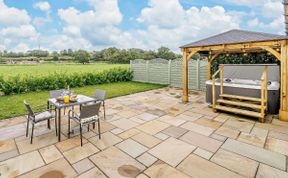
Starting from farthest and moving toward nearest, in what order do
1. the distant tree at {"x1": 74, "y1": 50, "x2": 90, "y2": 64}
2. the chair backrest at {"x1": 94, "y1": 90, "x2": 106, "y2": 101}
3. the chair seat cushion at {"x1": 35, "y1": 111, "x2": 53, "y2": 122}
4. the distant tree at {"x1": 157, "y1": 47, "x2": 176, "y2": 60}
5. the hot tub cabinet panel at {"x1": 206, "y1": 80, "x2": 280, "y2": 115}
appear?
the distant tree at {"x1": 157, "y1": 47, "x2": 176, "y2": 60}, the distant tree at {"x1": 74, "y1": 50, "x2": 90, "y2": 64}, the hot tub cabinet panel at {"x1": 206, "y1": 80, "x2": 280, "y2": 115}, the chair backrest at {"x1": 94, "y1": 90, "x2": 106, "y2": 101}, the chair seat cushion at {"x1": 35, "y1": 111, "x2": 53, "y2": 122}

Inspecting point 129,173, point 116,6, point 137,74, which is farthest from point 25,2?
point 129,173

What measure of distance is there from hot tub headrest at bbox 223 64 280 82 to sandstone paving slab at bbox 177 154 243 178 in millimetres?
4362

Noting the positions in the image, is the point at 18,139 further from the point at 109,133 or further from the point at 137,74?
the point at 137,74

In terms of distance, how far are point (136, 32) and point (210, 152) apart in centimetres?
1847

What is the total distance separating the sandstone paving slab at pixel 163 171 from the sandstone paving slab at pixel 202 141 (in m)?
0.82

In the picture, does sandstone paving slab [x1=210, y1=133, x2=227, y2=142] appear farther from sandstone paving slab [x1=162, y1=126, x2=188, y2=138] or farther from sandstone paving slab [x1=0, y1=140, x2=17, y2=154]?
sandstone paving slab [x1=0, y1=140, x2=17, y2=154]

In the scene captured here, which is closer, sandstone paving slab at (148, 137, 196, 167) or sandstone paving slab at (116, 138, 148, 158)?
sandstone paving slab at (148, 137, 196, 167)

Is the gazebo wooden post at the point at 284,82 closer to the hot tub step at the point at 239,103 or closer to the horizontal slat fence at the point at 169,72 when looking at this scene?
the hot tub step at the point at 239,103

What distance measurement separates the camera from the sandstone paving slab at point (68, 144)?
9.00 ft

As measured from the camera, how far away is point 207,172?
2.11m

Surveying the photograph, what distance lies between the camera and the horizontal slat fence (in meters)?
7.96

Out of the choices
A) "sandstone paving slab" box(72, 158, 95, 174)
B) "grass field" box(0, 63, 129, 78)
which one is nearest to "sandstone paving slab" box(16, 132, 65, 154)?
"sandstone paving slab" box(72, 158, 95, 174)

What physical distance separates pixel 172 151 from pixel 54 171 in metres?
1.68

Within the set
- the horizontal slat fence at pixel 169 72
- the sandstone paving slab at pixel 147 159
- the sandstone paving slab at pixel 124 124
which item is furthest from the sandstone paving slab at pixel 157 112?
the horizontal slat fence at pixel 169 72
